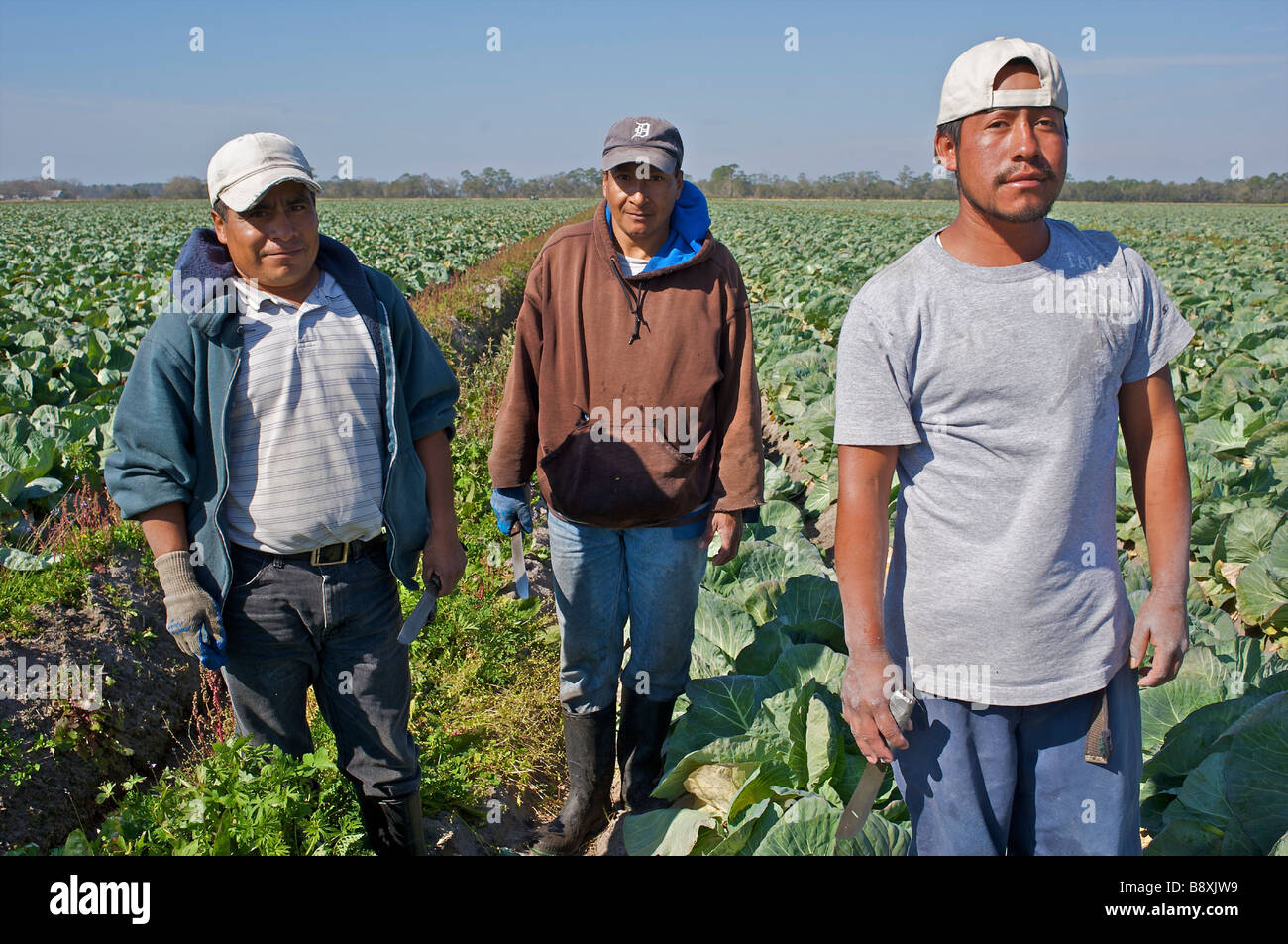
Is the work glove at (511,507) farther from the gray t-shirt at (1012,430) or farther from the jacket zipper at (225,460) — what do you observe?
the gray t-shirt at (1012,430)

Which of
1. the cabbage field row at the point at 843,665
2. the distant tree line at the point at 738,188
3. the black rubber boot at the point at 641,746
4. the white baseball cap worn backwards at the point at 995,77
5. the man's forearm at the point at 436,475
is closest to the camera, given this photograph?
the white baseball cap worn backwards at the point at 995,77

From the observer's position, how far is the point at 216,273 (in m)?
2.34

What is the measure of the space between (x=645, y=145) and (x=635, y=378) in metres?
0.72

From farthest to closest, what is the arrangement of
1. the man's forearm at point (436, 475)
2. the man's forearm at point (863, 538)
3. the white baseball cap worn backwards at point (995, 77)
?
the man's forearm at point (436, 475) < the man's forearm at point (863, 538) < the white baseball cap worn backwards at point (995, 77)

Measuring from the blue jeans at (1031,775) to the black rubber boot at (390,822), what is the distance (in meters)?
1.61

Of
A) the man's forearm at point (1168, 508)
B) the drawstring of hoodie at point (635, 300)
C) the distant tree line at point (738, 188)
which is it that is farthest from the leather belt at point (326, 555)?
the distant tree line at point (738, 188)

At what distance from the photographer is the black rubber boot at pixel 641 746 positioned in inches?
132

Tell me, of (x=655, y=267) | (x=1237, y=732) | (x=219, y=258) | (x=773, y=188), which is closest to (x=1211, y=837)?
(x=1237, y=732)

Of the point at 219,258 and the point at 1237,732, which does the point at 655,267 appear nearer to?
the point at 219,258

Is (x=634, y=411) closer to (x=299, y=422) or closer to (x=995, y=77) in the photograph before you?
(x=299, y=422)

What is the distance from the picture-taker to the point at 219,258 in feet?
7.87

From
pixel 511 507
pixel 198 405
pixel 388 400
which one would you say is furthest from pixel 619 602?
pixel 198 405

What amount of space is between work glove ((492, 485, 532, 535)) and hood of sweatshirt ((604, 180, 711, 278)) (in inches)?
36.0
